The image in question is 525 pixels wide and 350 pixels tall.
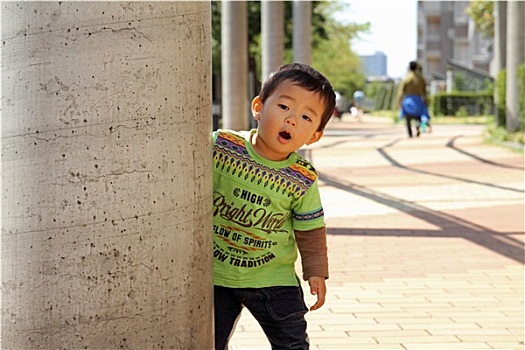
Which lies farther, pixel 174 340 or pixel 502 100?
pixel 502 100

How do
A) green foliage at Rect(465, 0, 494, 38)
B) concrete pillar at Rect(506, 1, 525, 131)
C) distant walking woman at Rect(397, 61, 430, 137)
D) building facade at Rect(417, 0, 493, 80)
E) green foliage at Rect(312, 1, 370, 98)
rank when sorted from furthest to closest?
building facade at Rect(417, 0, 493, 80), green foliage at Rect(312, 1, 370, 98), green foliage at Rect(465, 0, 494, 38), concrete pillar at Rect(506, 1, 525, 131), distant walking woman at Rect(397, 61, 430, 137)

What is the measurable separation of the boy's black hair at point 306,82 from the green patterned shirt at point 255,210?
0.18 meters

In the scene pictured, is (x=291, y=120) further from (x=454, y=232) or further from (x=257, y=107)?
(x=454, y=232)

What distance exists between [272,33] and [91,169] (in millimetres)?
17009

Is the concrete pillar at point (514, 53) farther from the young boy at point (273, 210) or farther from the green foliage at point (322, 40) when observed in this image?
the young boy at point (273, 210)

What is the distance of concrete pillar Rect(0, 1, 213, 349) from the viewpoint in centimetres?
248

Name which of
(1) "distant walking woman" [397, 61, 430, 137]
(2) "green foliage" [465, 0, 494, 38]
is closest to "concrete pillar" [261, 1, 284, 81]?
(1) "distant walking woman" [397, 61, 430, 137]

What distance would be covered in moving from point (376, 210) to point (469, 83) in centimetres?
4337

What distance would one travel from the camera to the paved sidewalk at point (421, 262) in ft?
17.5

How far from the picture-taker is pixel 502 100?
2391 centimetres

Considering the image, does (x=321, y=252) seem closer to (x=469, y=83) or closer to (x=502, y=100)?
(x=502, y=100)

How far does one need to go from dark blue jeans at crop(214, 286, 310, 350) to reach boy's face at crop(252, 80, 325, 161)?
46cm

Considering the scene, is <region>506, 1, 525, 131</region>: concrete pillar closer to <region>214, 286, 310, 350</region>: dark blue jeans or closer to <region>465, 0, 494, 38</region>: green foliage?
<region>465, 0, 494, 38</region>: green foliage

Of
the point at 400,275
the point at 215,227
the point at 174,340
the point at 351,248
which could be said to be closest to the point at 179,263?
the point at 174,340
